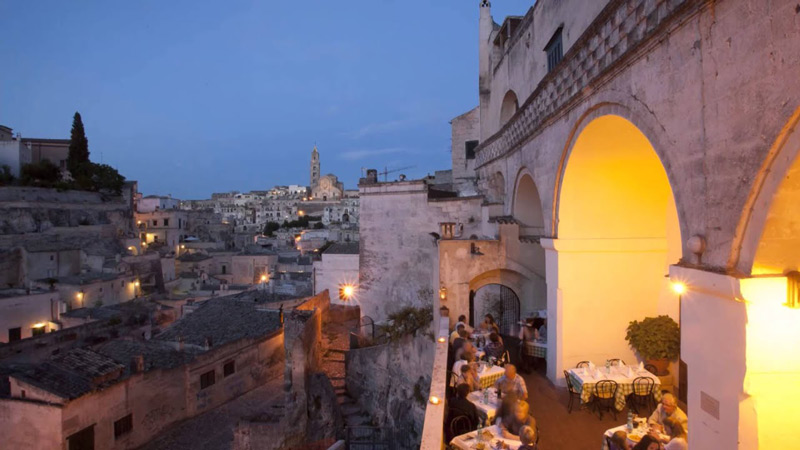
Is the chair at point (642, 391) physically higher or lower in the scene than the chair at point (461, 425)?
higher

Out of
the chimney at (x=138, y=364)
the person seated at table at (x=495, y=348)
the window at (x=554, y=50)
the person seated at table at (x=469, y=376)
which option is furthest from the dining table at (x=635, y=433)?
the chimney at (x=138, y=364)

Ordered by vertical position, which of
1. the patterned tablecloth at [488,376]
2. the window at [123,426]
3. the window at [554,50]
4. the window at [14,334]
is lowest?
the window at [123,426]

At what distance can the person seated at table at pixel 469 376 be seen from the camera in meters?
6.95

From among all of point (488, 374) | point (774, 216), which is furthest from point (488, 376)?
point (774, 216)

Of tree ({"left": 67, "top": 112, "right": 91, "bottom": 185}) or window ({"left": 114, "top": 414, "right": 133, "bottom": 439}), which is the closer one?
window ({"left": 114, "top": 414, "right": 133, "bottom": 439})

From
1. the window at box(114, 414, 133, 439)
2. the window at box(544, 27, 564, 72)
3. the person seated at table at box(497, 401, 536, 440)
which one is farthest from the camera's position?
the window at box(114, 414, 133, 439)

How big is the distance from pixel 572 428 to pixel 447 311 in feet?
15.2

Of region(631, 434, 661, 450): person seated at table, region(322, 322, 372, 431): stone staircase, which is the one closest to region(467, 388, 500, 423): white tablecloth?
region(631, 434, 661, 450): person seated at table

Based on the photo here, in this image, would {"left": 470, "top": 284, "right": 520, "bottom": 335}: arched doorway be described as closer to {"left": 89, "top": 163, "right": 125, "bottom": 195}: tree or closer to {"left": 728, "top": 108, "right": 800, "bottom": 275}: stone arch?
{"left": 728, "top": 108, "right": 800, "bottom": 275}: stone arch

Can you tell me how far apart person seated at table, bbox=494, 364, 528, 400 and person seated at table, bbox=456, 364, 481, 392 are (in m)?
0.69

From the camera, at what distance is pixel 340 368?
59.9ft

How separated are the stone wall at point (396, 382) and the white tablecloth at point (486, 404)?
5578mm

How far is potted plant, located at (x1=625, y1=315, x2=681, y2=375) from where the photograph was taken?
6980 millimetres

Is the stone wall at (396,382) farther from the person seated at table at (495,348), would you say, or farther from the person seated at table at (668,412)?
the person seated at table at (668,412)
